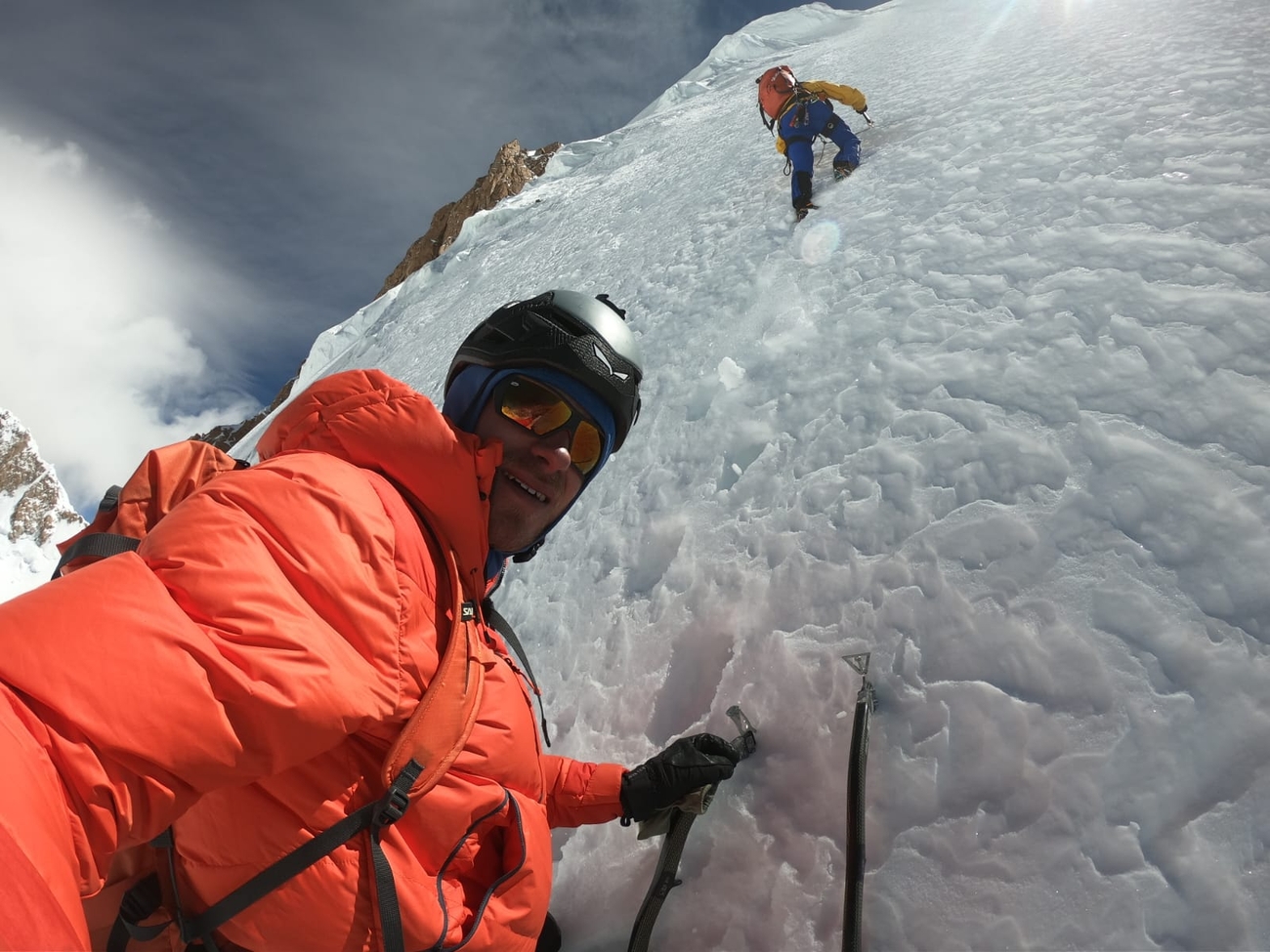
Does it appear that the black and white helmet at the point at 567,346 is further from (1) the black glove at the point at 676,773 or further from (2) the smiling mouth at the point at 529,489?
(1) the black glove at the point at 676,773

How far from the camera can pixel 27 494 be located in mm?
114312

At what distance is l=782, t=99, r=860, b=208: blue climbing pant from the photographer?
552cm

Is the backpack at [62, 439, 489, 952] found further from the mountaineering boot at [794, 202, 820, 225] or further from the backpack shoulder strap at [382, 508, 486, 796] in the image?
the mountaineering boot at [794, 202, 820, 225]

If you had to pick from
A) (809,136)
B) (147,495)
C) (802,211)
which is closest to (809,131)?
(809,136)

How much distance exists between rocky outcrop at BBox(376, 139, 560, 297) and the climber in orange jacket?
2258 centimetres

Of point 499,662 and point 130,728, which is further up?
point 130,728

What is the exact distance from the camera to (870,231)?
426cm

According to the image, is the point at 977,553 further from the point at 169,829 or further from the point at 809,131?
the point at 809,131

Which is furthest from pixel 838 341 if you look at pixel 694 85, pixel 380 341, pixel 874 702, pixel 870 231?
pixel 694 85

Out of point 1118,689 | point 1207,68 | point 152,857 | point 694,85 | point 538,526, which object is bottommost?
point 1118,689

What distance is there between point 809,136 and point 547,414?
5121 mm

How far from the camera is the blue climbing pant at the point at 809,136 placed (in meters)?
5.52

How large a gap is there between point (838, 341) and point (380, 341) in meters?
9.87

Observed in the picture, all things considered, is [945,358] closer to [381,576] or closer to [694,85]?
[381,576]
